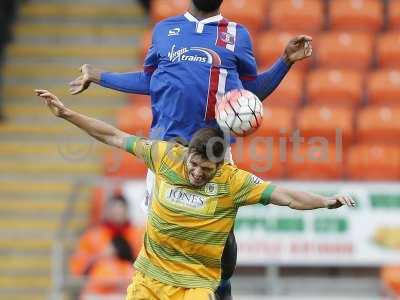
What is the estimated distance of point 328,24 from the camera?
15727 millimetres

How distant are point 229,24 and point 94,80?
3.14 ft

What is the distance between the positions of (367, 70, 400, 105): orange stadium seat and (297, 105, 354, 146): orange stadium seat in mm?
779

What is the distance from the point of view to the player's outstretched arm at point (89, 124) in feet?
25.7

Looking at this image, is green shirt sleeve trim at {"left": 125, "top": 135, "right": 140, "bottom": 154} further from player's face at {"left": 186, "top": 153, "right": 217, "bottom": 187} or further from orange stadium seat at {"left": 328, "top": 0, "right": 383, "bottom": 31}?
orange stadium seat at {"left": 328, "top": 0, "right": 383, "bottom": 31}

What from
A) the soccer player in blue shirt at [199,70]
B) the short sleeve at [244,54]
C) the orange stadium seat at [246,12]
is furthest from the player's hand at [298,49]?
the orange stadium seat at [246,12]

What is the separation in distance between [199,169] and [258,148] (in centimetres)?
570

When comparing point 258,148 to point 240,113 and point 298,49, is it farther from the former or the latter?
point 240,113

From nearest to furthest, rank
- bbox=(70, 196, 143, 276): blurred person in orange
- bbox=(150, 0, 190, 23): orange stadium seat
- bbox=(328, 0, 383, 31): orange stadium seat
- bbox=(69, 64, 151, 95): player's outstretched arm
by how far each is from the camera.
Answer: bbox=(69, 64, 151, 95): player's outstretched arm, bbox=(70, 196, 143, 276): blurred person in orange, bbox=(150, 0, 190, 23): orange stadium seat, bbox=(328, 0, 383, 31): orange stadium seat

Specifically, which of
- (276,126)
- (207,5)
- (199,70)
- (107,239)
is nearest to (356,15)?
(276,126)

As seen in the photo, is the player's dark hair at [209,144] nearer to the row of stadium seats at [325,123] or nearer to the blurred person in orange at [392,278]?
the blurred person in orange at [392,278]

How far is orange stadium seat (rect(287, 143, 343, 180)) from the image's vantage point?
43.2ft

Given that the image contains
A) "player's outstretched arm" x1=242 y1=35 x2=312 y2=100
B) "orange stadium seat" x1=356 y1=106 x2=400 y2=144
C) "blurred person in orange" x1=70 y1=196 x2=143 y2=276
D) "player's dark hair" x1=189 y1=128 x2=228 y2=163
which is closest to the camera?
"player's dark hair" x1=189 y1=128 x2=228 y2=163

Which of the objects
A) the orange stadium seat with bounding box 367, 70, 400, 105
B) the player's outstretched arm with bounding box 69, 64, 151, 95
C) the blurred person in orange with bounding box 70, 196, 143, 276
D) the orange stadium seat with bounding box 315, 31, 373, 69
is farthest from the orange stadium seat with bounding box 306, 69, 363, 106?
the player's outstretched arm with bounding box 69, 64, 151, 95

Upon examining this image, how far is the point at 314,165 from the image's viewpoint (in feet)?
43.2
